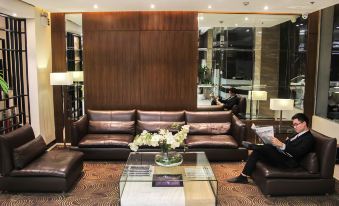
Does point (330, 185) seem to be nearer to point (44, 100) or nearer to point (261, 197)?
point (261, 197)

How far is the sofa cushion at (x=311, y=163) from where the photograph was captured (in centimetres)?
434

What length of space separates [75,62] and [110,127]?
1.65 metres

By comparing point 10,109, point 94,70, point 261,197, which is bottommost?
point 261,197

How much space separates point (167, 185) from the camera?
A: 4082mm

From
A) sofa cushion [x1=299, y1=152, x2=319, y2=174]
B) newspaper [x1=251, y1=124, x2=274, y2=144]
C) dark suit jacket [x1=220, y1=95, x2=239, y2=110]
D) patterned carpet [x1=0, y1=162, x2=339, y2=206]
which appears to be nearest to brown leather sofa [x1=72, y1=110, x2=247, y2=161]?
dark suit jacket [x1=220, y1=95, x2=239, y2=110]

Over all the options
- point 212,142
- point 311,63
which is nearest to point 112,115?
point 212,142

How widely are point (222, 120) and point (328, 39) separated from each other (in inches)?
109

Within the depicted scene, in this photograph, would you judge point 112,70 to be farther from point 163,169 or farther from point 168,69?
point 163,169

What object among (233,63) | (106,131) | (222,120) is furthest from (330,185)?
(106,131)

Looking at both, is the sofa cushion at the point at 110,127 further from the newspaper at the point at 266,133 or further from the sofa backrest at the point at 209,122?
the newspaper at the point at 266,133

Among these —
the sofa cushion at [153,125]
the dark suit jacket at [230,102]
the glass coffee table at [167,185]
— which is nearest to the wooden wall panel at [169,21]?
the dark suit jacket at [230,102]

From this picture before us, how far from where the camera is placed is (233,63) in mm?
6918

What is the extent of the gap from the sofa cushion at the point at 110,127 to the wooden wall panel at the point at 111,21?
191 cm

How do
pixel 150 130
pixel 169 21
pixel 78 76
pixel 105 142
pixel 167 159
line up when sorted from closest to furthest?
pixel 167 159
pixel 105 142
pixel 150 130
pixel 169 21
pixel 78 76
